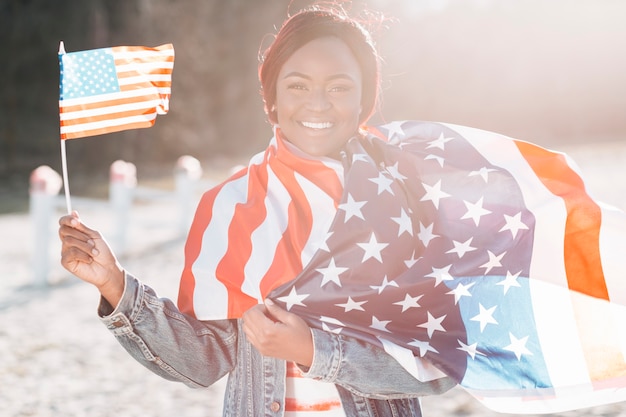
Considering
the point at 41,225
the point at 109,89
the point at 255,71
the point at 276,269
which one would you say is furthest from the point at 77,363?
the point at 255,71

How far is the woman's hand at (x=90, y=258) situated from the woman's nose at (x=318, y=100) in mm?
685

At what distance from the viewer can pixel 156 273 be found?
8.43m

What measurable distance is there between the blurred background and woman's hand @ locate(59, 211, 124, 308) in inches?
588

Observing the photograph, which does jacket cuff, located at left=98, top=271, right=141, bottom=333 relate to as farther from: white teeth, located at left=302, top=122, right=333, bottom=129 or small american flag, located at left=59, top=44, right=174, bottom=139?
white teeth, located at left=302, top=122, right=333, bottom=129

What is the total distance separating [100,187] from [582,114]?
21624mm

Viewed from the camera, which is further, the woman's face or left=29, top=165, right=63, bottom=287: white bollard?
left=29, top=165, right=63, bottom=287: white bollard

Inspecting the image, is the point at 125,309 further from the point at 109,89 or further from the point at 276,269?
the point at 109,89

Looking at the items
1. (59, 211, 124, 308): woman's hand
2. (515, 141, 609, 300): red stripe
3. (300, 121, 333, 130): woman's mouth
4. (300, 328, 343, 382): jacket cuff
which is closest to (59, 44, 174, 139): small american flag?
(59, 211, 124, 308): woman's hand

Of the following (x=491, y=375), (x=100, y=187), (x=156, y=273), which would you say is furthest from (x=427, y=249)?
(x=100, y=187)

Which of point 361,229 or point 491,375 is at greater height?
point 361,229

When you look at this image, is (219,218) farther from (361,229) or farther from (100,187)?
(100,187)

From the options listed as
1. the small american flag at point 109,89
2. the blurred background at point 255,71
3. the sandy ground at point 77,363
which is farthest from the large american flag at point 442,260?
the blurred background at point 255,71

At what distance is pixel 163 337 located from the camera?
2000mm

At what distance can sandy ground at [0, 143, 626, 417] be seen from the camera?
4684mm
